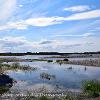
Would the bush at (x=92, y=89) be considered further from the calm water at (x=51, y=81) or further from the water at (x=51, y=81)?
the calm water at (x=51, y=81)

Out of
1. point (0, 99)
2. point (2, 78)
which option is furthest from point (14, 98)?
point (2, 78)

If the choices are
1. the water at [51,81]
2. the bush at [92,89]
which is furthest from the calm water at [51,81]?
the bush at [92,89]

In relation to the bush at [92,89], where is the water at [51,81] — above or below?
below

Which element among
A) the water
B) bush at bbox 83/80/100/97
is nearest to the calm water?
the water

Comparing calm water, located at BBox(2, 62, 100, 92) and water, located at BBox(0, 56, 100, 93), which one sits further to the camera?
calm water, located at BBox(2, 62, 100, 92)

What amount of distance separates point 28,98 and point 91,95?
5.06 metres

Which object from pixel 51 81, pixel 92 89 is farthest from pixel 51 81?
pixel 92 89

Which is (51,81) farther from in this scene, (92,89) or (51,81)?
(92,89)

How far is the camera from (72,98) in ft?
72.6

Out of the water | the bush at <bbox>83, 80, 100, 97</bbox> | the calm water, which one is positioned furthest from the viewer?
the calm water

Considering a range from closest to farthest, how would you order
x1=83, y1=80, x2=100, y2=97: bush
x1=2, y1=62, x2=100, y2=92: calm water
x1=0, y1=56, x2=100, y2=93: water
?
x1=83, y1=80, x2=100, y2=97: bush
x1=0, y1=56, x2=100, y2=93: water
x1=2, y1=62, x2=100, y2=92: calm water

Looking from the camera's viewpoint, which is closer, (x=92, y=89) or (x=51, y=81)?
(x=92, y=89)

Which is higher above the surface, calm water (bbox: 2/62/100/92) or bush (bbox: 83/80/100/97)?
bush (bbox: 83/80/100/97)

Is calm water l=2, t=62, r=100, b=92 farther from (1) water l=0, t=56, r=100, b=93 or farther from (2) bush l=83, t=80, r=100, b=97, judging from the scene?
(2) bush l=83, t=80, r=100, b=97
